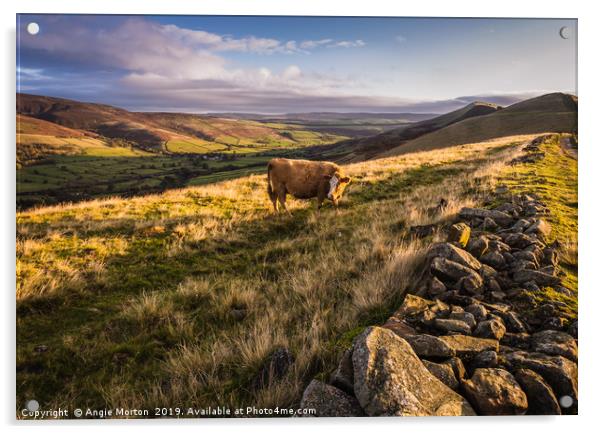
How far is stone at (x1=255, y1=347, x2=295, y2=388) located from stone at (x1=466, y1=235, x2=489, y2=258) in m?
2.47

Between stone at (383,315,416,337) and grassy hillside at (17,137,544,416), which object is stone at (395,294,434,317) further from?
grassy hillside at (17,137,544,416)

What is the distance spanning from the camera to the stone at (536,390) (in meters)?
2.79

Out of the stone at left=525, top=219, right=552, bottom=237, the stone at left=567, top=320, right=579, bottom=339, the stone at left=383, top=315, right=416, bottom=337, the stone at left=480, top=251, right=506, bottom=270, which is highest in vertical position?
the stone at left=525, top=219, right=552, bottom=237

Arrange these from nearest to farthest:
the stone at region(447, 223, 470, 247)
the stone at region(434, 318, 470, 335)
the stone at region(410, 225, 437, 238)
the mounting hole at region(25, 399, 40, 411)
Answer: the stone at region(434, 318, 470, 335), the mounting hole at region(25, 399, 40, 411), the stone at region(447, 223, 470, 247), the stone at region(410, 225, 437, 238)

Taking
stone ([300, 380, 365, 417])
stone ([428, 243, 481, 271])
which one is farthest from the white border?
stone ([300, 380, 365, 417])

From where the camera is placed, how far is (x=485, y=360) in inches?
111

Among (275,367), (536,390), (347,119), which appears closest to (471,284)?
(536,390)

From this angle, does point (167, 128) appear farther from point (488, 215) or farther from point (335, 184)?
point (488, 215)

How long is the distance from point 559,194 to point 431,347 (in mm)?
4150

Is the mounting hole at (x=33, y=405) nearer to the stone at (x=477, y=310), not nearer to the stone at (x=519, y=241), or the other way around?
the stone at (x=477, y=310)

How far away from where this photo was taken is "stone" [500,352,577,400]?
2.83m

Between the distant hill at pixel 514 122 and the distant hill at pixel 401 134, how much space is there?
0.31m

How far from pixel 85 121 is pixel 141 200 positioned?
6.44 feet
